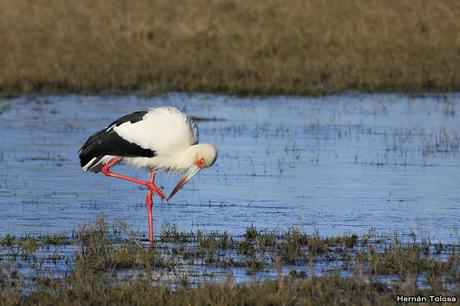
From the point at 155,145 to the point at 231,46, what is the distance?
13934 millimetres

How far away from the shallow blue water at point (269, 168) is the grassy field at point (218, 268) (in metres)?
0.71

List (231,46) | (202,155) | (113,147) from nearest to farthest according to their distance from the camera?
(202,155), (113,147), (231,46)

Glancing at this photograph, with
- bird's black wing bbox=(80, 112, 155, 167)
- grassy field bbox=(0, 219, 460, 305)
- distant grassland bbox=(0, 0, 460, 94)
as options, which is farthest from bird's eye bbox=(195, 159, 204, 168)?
distant grassland bbox=(0, 0, 460, 94)

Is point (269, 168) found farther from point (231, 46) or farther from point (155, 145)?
point (231, 46)

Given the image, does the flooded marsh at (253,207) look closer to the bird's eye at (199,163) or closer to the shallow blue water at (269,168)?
the shallow blue water at (269,168)

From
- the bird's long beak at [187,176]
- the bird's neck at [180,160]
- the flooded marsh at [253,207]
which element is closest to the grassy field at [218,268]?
the flooded marsh at [253,207]

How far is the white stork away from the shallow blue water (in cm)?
55

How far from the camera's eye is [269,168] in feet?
45.7

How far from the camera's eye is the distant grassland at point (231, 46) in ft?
69.6

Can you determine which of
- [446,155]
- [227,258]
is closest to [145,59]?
[446,155]

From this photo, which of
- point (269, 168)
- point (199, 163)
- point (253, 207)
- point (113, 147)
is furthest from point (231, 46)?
point (199, 163)

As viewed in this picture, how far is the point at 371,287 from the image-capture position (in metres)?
7.59

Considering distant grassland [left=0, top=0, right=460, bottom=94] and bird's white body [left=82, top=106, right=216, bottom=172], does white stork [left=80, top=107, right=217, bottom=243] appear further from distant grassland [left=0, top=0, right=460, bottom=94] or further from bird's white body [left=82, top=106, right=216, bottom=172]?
distant grassland [left=0, top=0, right=460, bottom=94]

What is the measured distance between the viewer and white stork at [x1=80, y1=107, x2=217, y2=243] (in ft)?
34.2
